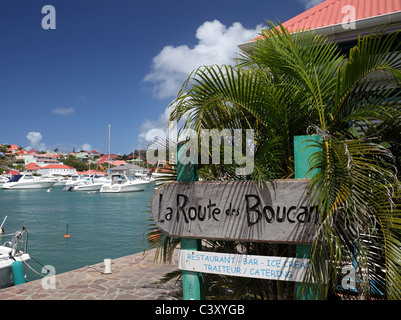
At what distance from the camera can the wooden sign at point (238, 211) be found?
9.31ft

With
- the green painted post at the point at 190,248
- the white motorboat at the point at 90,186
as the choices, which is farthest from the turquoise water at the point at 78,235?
the white motorboat at the point at 90,186

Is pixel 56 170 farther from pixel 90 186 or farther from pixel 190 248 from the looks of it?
pixel 190 248

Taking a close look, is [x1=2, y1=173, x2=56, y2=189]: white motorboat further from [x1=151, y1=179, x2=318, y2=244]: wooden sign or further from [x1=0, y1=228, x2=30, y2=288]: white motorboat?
[x1=151, y1=179, x2=318, y2=244]: wooden sign

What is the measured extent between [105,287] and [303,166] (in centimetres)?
536

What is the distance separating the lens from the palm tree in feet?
8.57

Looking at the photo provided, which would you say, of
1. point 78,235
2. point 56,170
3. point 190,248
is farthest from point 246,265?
point 56,170

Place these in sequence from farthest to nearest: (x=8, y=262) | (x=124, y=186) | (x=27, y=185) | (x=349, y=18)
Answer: (x=27, y=185), (x=124, y=186), (x=8, y=262), (x=349, y=18)

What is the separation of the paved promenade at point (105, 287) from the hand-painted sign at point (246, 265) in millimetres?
2769

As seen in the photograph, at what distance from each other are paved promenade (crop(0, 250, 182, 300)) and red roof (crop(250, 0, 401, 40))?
5.21 meters

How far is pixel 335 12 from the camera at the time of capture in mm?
6441

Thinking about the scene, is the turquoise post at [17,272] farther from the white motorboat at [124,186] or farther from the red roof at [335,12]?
the white motorboat at [124,186]
